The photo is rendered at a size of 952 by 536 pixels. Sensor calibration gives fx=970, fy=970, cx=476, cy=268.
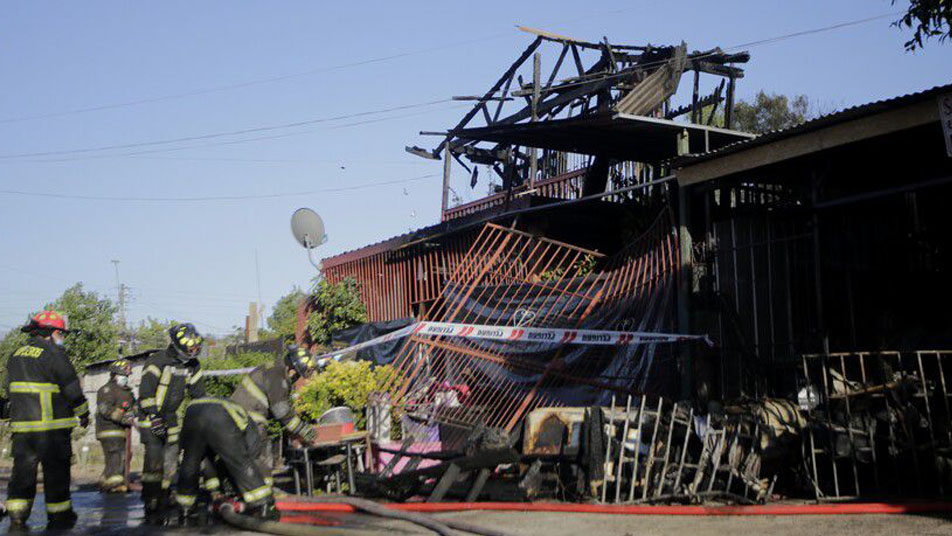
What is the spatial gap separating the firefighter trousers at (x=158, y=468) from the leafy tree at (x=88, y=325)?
2306 cm

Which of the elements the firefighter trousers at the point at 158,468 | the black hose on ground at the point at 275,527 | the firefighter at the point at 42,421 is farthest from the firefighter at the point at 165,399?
the black hose on ground at the point at 275,527

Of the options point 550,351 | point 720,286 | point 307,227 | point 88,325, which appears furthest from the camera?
point 88,325

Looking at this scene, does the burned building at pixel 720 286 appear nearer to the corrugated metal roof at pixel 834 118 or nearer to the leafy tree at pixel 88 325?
the corrugated metal roof at pixel 834 118

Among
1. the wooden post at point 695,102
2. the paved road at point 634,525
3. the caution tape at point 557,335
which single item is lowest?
the paved road at point 634,525

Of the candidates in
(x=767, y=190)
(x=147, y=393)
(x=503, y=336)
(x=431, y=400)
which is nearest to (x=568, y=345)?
(x=503, y=336)

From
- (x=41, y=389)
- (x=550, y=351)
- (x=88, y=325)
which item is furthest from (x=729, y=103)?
(x=88, y=325)

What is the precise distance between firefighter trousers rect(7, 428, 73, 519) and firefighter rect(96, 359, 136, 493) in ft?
13.8

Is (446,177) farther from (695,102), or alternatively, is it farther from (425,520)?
(425,520)

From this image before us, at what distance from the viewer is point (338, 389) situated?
1423 centimetres

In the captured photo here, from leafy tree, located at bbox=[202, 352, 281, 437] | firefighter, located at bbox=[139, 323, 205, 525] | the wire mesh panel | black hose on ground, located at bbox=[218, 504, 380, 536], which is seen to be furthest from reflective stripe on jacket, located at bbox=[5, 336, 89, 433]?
leafy tree, located at bbox=[202, 352, 281, 437]

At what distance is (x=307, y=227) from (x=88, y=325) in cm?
1587

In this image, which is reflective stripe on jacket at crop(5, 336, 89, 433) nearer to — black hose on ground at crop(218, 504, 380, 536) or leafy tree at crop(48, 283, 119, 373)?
black hose on ground at crop(218, 504, 380, 536)

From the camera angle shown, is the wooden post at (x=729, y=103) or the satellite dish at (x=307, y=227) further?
the satellite dish at (x=307, y=227)

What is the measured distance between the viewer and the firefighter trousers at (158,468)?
32.4 feet
